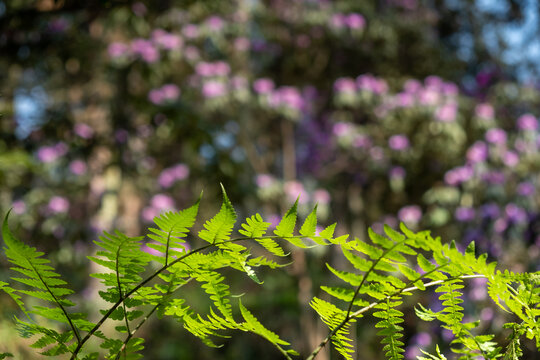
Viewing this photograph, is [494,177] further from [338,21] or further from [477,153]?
[338,21]

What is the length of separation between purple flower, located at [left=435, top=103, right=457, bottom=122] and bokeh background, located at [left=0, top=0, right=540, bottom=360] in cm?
1

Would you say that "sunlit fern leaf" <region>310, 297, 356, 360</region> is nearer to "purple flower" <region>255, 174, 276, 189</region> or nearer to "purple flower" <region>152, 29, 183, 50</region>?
"purple flower" <region>255, 174, 276, 189</region>

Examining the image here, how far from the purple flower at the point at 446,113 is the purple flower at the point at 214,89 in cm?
139

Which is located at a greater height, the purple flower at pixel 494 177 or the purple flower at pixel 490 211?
the purple flower at pixel 494 177

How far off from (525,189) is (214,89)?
1.98 m

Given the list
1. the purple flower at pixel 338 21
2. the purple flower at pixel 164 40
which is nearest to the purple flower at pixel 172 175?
the purple flower at pixel 164 40

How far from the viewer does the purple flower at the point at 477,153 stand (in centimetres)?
309

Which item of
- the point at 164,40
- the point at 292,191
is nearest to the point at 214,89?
the point at 164,40

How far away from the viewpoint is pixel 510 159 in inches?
122

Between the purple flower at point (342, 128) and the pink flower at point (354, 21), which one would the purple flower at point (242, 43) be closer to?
the pink flower at point (354, 21)

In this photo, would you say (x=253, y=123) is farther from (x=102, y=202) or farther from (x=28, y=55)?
(x=28, y=55)

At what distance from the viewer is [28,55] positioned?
6.27 ft

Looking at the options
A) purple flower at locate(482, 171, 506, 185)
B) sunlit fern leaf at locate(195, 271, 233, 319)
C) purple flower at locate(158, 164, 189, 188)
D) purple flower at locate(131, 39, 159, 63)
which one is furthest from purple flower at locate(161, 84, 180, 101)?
sunlit fern leaf at locate(195, 271, 233, 319)

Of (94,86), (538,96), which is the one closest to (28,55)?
(94,86)
